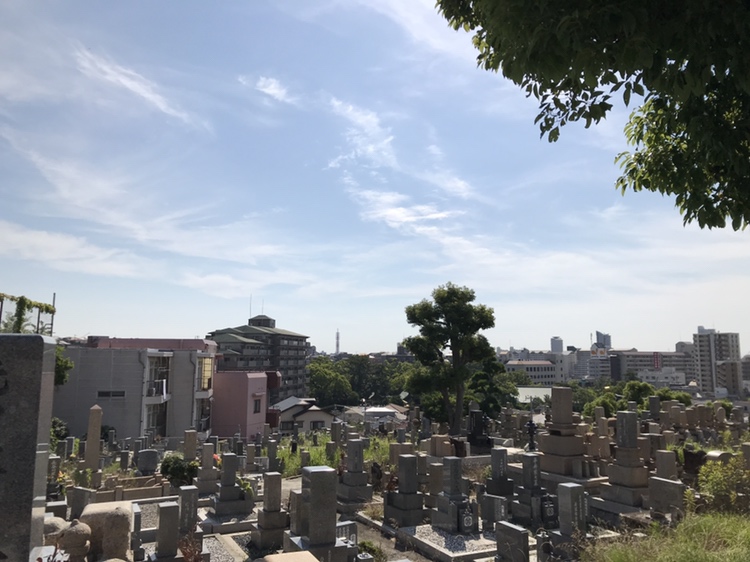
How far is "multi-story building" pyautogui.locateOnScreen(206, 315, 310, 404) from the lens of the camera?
55.4 meters

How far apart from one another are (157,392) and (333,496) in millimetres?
23992

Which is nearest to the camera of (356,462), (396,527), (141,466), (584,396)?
(396,527)

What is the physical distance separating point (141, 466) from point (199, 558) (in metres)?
9.05

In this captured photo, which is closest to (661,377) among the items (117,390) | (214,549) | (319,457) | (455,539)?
(319,457)

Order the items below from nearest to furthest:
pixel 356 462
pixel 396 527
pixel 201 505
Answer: pixel 396 527 → pixel 201 505 → pixel 356 462

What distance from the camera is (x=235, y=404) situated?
35.0 meters

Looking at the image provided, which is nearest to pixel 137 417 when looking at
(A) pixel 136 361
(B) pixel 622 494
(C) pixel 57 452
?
(A) pixel 136 361

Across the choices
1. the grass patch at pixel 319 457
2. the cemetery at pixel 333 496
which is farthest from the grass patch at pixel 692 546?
the grass patch at pixel 319 457

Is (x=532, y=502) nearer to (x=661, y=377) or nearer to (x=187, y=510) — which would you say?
(x=187, y=510)

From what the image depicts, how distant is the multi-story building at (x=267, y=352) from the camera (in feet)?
182

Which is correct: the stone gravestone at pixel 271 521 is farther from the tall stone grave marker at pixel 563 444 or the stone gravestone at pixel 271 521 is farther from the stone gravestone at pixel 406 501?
the tall stone grave marker at pixel 563 444

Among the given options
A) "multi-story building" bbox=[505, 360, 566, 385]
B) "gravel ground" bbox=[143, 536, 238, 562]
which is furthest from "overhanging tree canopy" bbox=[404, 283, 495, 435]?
"multi-story building" bbox=[505, 360, 566, 385]

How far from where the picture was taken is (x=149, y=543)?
1023 cm

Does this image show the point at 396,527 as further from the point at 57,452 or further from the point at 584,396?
the point at 584,396
